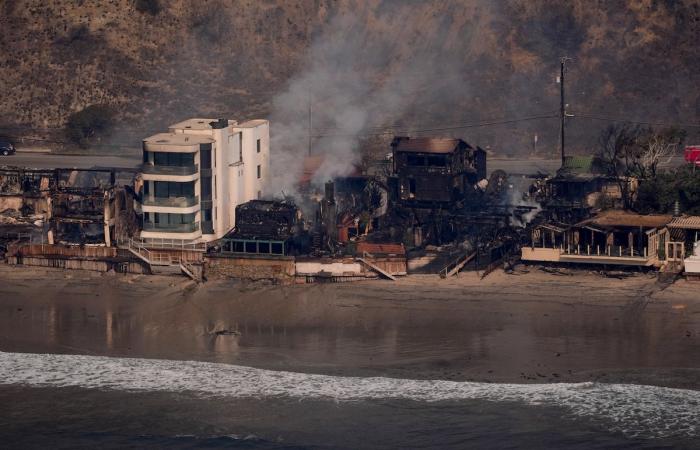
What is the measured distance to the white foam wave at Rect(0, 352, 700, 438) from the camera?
50.4 metres

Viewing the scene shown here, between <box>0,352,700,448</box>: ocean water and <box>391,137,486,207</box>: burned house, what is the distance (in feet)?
85.3

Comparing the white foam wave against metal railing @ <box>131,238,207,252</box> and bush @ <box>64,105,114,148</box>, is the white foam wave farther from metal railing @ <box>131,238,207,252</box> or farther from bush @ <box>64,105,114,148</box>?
bush @ <box>64,105,114,148</box>

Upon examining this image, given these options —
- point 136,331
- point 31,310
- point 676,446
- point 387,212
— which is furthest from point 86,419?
point 387,212

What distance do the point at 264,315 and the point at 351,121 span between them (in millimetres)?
39648

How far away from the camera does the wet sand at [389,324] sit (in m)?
55.4

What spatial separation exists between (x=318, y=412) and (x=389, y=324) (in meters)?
10.6

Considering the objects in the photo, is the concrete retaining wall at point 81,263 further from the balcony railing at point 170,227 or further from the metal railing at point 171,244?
the balcony railing at point 170,227

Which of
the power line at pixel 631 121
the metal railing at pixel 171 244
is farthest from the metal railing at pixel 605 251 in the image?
the power line at pixel 631 121

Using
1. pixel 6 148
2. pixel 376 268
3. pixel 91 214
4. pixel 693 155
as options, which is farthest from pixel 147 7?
pixel 376 268

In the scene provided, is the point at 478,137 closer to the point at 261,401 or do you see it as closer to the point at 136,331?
the point at 136,331

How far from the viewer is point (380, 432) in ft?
162

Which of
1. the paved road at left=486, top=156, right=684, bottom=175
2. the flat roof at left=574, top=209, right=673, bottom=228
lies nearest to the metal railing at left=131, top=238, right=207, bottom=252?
the flat roof at left=574, top=209, right=673, bottom=228

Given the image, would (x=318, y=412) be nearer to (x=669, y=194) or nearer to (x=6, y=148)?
(x=669, y=194)

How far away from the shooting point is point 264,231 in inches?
2766
